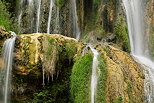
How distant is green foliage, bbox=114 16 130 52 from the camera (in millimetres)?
13625

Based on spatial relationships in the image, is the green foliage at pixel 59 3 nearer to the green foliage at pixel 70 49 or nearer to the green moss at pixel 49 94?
the green foliage at pixel 70 49

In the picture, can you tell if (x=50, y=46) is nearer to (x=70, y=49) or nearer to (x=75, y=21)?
(x=70, y=49)

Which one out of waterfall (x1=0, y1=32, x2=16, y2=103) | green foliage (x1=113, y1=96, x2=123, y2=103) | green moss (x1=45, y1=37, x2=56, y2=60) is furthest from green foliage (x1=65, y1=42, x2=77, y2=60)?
green foliage (x1=113, y1=96, x2=123, y2=103)

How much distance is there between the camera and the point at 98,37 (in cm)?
1455

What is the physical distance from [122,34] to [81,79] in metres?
5.58

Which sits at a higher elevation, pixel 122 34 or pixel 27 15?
pixel 27 15

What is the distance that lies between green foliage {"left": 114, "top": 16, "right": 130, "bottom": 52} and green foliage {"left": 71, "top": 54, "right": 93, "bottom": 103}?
4729 millimetres

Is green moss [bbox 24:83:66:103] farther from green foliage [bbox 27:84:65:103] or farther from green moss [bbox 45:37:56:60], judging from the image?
green moss [bbox 45:37:56:60]

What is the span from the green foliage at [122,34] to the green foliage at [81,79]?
4.73 meters

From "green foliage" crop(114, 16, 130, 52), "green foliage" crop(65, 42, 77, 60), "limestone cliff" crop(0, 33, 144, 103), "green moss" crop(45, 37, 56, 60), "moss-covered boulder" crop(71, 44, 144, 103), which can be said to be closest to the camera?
"moss-covered boulder" crop(71, 44, 144, 103)

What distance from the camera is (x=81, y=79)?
8977 mm

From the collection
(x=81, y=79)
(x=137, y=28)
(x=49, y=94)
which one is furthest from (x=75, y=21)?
(x=81, y=79)

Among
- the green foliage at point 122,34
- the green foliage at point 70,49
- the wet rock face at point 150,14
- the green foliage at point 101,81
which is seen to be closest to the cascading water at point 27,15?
the green foliage at point 122,34

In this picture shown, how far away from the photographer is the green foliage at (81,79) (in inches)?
341
